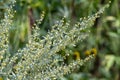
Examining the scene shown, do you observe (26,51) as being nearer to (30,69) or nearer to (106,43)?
(30,69)

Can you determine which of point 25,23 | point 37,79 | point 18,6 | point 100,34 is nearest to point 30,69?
point 37,79

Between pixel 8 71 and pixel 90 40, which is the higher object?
pixel 90 40

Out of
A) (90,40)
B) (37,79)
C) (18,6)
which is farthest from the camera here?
(90,40)

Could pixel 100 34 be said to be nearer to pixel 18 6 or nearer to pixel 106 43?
pixel 106 43

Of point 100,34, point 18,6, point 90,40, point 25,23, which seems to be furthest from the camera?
point 100,34

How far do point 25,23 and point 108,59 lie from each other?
3.81 ft

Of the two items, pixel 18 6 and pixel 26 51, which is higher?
pixel 18 6

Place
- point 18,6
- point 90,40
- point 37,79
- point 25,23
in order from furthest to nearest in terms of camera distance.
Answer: point 90,40 → point 25,23 → point 18,6 → point 37,79

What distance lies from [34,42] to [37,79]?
131 mm

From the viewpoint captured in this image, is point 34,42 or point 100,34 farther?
point 100,34

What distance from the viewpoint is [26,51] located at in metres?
1.67

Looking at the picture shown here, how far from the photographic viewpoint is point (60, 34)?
67.8 inches

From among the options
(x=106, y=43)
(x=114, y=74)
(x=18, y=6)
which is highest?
(x=106, y=43)

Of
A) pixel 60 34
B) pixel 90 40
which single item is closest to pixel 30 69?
pixel 60 34
